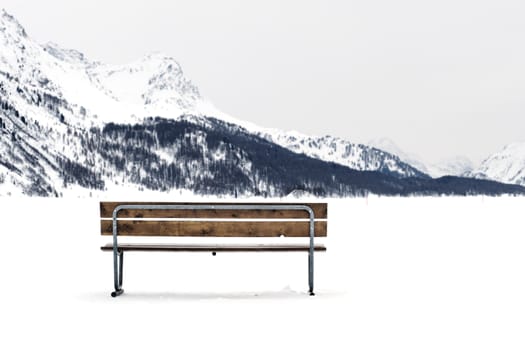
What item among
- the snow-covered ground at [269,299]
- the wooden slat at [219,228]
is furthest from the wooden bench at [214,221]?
the snow-covered ground at [269,299]

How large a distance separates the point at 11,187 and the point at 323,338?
191 m

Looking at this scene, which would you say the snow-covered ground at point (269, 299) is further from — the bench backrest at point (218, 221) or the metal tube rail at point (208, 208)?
the bench backrest at point (218, 221)

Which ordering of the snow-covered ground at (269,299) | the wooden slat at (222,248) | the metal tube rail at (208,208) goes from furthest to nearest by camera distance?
1. the metal tube rail at (208,208)
2. the wooden slat at (222,248)
3. the snow-covered ground at (269,299)

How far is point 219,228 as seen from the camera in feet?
23.5

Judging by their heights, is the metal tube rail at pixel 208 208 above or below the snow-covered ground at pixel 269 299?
above

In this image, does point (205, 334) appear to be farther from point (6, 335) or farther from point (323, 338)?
point (6, 335)

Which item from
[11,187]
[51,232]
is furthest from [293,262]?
[11,187]

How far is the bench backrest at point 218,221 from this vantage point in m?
7.15

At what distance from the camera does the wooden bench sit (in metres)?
7.13

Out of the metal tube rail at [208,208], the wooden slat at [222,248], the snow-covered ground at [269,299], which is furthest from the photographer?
the metal tube rail at [208,208]

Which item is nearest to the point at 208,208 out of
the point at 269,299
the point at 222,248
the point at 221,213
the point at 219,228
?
the point at 221,213

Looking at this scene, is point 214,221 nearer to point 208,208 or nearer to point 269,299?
point 208,208

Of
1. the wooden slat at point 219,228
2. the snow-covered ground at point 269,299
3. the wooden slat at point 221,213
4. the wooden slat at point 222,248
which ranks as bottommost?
the snow-covered ground at point 269,299

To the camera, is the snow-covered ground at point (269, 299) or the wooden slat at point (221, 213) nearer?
the snow-covered ground at point (269, 299)
